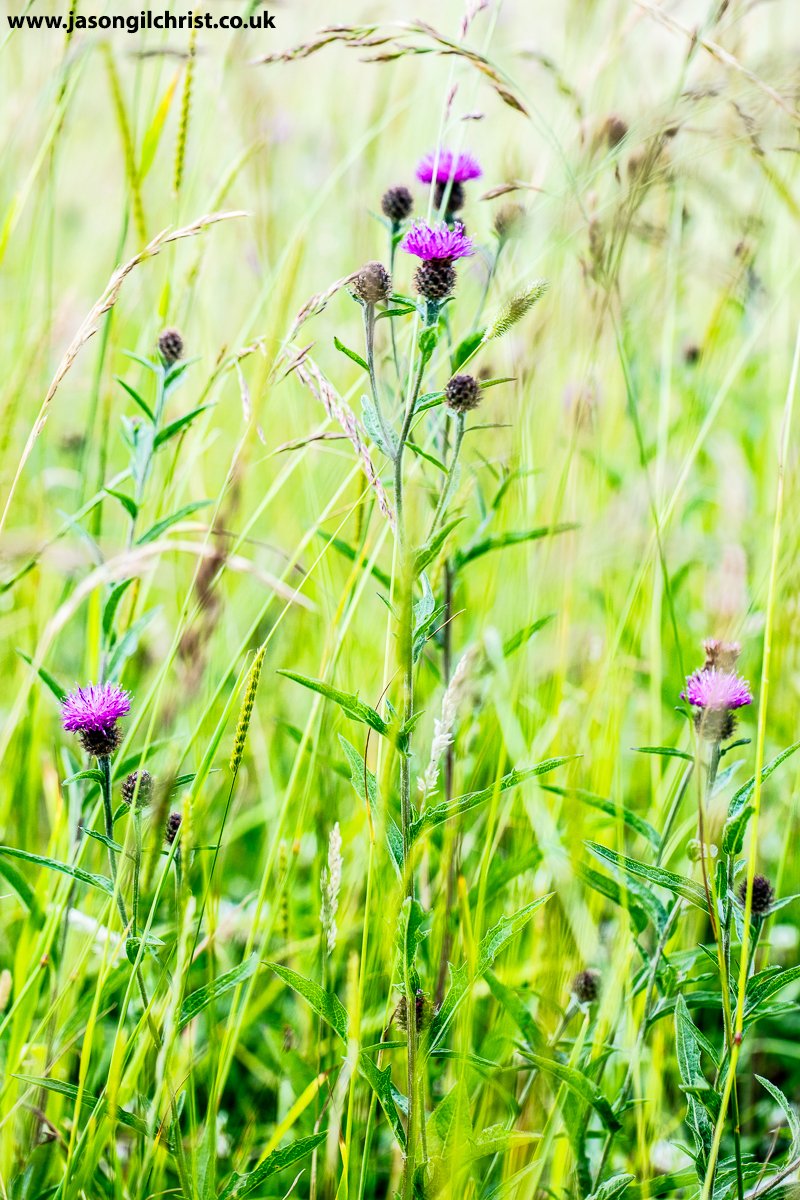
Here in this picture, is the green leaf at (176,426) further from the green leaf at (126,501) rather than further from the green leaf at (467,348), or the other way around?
the green leaf at (467,348)

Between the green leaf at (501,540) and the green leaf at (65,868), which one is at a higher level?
the green leaf at (501,540)

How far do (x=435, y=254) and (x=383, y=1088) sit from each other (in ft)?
2.60

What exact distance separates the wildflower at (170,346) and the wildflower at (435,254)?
0.43 metres

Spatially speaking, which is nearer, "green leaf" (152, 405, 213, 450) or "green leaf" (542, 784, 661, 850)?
"green leaf" (542, 784, 661, 850)

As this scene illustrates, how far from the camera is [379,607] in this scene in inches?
73.9

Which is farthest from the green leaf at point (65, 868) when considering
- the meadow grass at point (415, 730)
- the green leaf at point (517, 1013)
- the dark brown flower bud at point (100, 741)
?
the green leaf at point (517, 1013)

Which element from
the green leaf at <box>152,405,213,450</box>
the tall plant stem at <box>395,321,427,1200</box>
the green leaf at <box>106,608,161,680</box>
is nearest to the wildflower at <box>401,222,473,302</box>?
the tall plant stem at <box>395,321,427,1200</box>

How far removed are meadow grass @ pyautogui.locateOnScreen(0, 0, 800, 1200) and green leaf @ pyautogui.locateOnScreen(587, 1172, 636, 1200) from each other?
0.02 metres

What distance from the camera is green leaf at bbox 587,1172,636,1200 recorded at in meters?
0.88

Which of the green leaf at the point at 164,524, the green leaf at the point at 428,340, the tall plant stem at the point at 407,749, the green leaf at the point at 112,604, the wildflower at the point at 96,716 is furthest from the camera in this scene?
the green leaf at the point at 164,524

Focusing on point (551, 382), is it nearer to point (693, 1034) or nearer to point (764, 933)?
point (764, 933)

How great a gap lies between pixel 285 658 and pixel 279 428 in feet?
1.78

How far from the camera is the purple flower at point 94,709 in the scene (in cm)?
96

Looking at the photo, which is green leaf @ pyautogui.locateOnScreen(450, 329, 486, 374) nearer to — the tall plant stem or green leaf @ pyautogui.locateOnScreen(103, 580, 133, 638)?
the tall plant stem
